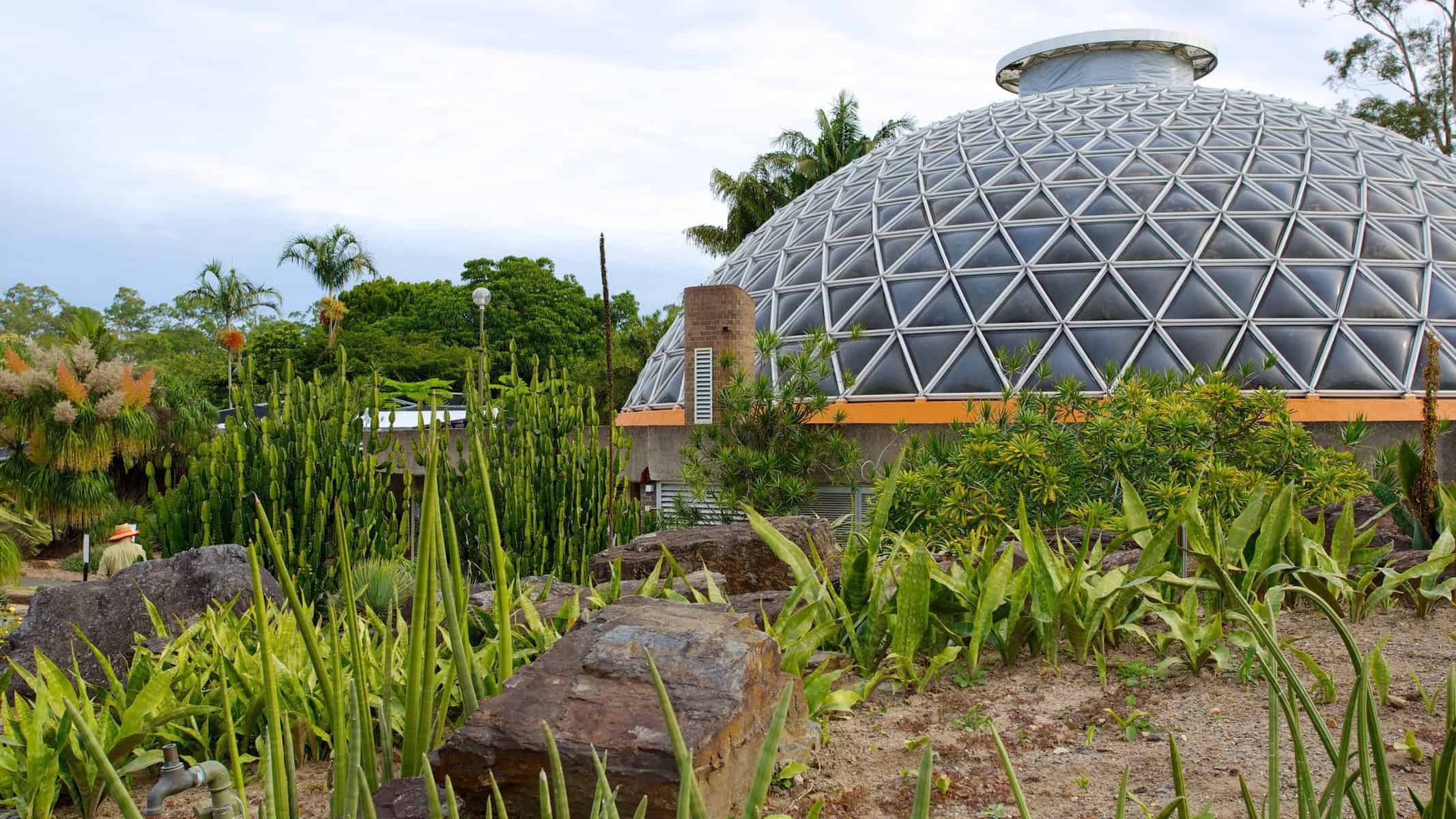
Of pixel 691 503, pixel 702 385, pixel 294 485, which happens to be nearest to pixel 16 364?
pixel 702 385

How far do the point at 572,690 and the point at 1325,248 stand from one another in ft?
55.0

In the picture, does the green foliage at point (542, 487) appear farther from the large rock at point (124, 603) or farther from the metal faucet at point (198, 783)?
the metal faucet at point (198, 783)

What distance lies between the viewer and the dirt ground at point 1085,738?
2883 mm

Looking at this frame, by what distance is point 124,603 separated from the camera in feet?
19.6

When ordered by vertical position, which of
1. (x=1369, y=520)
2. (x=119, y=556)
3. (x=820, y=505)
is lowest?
(x=119, y=556)

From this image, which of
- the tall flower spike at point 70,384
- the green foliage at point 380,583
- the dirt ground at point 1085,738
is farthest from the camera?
the tall flower spike at point 70,384

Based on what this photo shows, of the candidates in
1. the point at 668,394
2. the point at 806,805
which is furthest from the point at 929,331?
the point at 806,805

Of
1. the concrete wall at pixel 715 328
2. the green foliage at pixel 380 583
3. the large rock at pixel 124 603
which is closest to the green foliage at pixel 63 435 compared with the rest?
the concrete wall at pixel 715 328

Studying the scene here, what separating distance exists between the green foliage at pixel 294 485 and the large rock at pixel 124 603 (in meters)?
2.08

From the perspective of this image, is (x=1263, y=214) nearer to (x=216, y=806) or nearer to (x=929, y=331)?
(x=929, y=331)

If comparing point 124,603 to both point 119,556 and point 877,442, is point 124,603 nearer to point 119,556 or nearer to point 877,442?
point 119,556

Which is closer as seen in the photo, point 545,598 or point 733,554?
point 545,598

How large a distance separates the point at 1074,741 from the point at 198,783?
245 cm

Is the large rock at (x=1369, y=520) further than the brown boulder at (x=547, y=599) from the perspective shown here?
Yes
